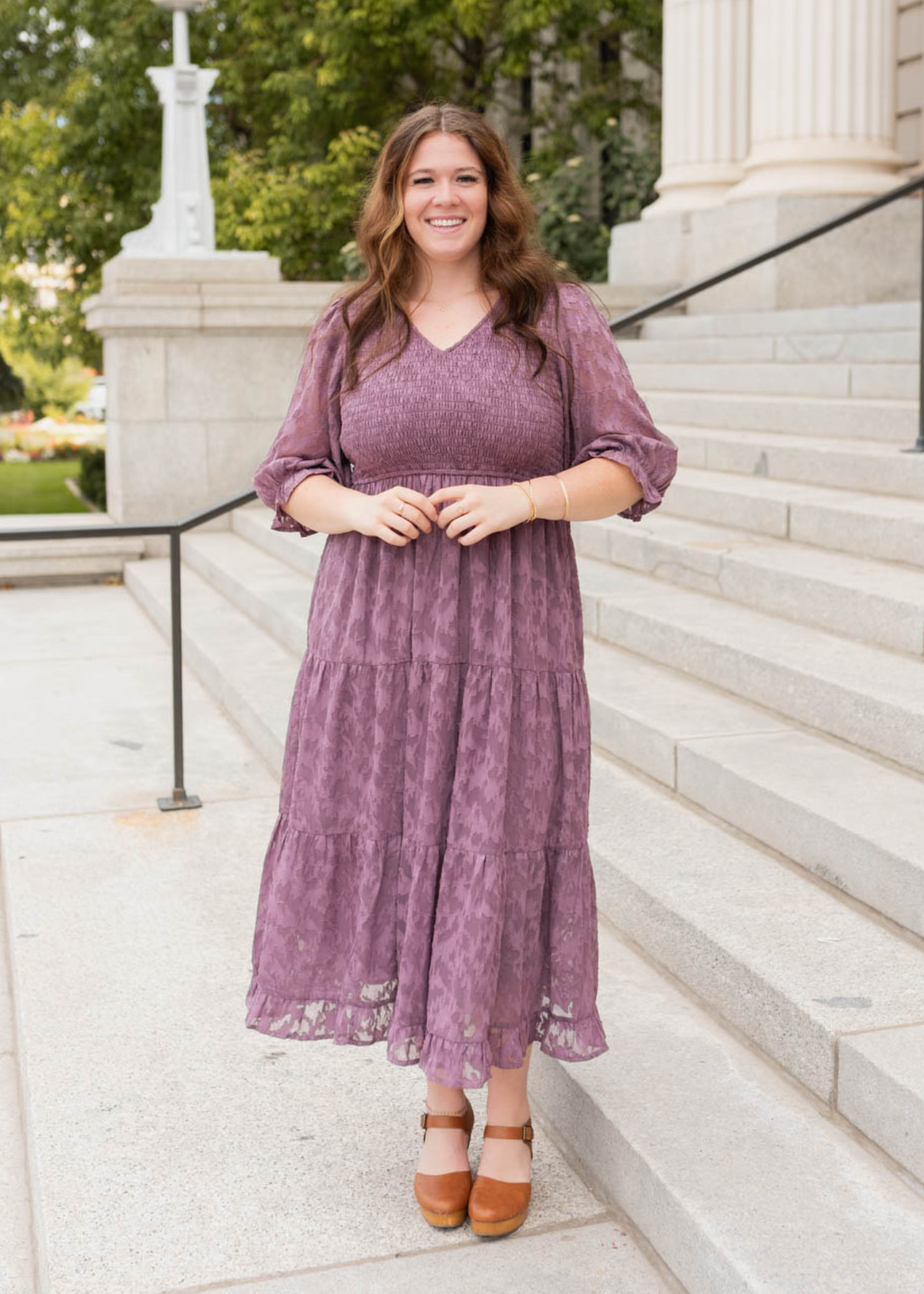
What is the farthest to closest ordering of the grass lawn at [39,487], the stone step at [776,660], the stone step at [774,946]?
1. the grass lawn at [39,487]
2. the stone step at [776,660]
3. the stone step at [774,946]

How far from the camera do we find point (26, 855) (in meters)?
4.90

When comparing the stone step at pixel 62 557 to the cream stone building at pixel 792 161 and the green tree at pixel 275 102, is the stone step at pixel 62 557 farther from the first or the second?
the green tree at pixel 275 102

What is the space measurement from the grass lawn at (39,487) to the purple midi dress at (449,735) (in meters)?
11.5

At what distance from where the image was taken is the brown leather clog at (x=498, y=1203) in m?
2.84

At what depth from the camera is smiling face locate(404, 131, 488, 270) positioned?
8.74ft

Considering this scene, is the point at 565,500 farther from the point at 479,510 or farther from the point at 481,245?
the point at 481,245

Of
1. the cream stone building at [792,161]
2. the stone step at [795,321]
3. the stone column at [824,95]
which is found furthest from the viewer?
the stone column at [824,95]

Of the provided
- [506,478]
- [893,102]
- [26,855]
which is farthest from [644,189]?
[506,478]

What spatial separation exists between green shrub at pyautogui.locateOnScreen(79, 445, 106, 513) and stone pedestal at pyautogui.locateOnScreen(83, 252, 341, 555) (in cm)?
335

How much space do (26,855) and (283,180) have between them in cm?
1292

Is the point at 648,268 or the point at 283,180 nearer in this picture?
the point at 648,268

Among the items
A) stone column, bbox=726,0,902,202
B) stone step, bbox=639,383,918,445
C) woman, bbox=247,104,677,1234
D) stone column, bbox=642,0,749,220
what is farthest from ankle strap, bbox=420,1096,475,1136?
stone column, bbox=642,0,749,220

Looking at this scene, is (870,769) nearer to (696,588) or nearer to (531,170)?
(696,588)

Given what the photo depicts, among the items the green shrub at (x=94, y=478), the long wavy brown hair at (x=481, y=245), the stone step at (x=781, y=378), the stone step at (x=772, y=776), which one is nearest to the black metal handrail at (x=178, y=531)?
the stone step at (x=772, y=776)
